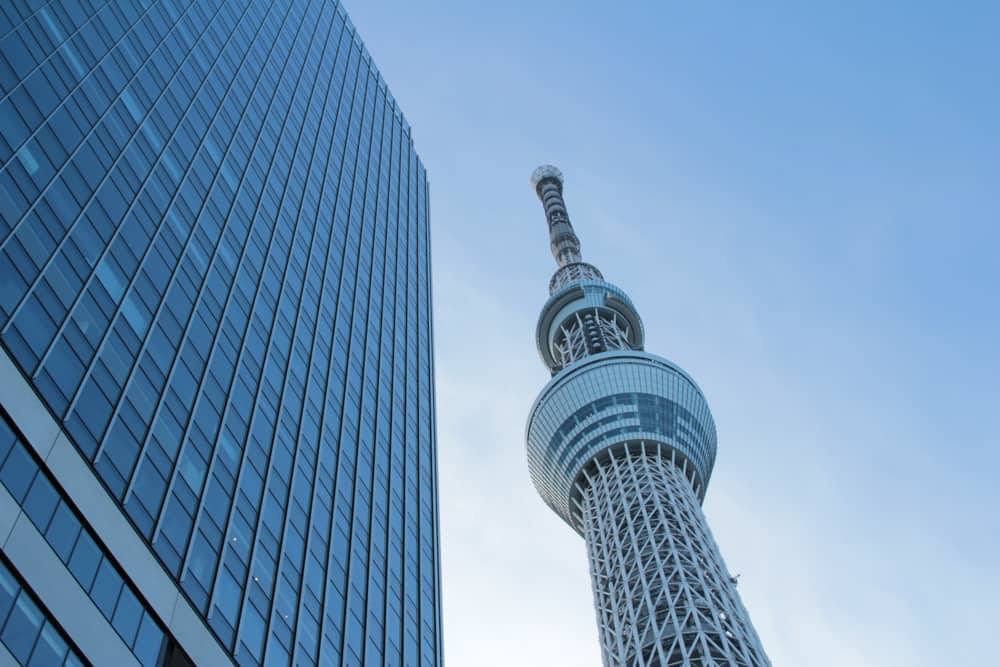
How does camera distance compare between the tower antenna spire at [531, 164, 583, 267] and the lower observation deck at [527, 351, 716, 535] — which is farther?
the tower antenna spire at [531, 164, 583, 267]

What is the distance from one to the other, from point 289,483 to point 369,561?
5.57m

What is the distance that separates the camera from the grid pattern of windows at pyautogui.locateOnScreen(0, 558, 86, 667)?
2191 centimetres

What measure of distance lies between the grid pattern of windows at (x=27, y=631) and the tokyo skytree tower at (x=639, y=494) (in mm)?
62712

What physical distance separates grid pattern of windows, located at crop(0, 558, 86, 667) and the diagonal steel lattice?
62853mm

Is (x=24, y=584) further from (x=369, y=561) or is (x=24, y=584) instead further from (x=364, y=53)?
(x=364, y=53)

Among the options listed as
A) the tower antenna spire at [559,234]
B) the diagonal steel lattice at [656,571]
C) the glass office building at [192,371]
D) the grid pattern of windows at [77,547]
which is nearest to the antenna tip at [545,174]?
the tower antenna spire at [559,234]

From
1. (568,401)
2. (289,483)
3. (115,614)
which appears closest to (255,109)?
(289,483)

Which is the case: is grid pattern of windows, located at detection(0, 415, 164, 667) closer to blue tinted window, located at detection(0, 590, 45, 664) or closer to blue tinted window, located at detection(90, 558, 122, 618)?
blue tinted window, located at detection(90, 558, 122, 618)

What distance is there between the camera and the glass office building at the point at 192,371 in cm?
2655

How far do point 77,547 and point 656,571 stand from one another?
2794 inches

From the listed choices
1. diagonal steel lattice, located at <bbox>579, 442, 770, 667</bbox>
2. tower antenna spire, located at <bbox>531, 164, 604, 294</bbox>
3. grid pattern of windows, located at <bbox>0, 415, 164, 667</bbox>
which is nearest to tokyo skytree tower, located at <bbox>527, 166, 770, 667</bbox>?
diagonal steel lattice, located at <bbox>579, 442, 770, 667</bbox>

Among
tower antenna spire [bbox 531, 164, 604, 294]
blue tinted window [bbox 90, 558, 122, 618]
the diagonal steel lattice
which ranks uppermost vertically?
tower antenna spire [bbox 531, 164, 604, 294]

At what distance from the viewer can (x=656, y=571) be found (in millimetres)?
91000

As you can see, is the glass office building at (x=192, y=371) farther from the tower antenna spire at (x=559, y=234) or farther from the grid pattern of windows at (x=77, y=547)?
the tower antenna spire at (x=559, y=234)
